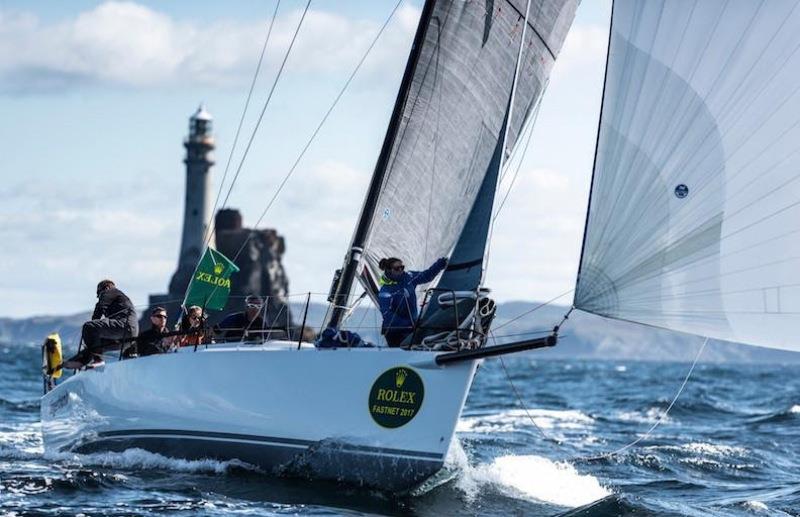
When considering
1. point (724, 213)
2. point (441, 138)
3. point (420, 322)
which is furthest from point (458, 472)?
point (724, 213)

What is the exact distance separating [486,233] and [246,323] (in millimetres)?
2576

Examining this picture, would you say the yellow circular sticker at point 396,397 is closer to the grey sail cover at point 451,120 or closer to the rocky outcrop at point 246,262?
the grey sail cover at point 451,120

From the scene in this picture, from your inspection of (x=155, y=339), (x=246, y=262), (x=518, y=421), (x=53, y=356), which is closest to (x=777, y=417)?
(x=518, y=421)

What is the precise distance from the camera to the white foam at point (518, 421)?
19452mm

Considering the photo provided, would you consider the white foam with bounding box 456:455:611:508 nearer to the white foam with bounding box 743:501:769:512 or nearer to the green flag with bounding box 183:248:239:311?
the white foam with bounding box 743:501:769:512

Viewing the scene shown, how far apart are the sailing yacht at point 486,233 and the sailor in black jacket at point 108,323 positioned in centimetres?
41

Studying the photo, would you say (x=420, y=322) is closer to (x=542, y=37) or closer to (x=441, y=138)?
(x=441, y=138)

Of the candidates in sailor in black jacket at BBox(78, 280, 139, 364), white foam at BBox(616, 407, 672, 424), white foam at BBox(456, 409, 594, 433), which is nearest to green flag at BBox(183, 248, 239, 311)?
sailor in black jacket at BBox(78, 280, 139, 364)

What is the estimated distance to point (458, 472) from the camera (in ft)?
41.6

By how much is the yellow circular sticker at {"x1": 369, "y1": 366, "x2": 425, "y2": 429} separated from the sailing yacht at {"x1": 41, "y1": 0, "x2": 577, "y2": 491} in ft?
0.04

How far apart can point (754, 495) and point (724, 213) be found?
4204mm

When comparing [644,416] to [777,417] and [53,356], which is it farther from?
[53,356]

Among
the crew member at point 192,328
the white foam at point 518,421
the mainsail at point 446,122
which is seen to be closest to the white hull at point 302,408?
the crew member at point 192,328

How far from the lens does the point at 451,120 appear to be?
42.4 ft
